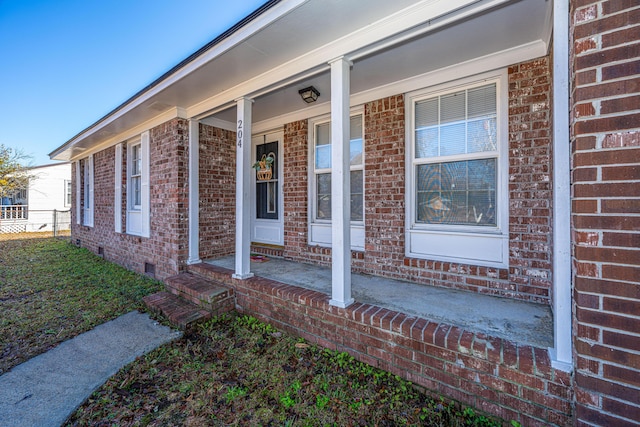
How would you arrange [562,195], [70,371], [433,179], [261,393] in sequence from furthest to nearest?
[433,179], [70,371], [261,393], [562,195]

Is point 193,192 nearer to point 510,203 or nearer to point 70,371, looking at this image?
point 70,371

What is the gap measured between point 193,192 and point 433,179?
143 inches

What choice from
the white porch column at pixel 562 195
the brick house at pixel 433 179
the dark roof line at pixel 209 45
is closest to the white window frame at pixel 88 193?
the brick house at pixel 433 179

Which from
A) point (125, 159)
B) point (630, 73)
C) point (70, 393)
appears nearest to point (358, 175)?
point (630, 73)

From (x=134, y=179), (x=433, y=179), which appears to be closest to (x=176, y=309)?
(x=433, y=179)

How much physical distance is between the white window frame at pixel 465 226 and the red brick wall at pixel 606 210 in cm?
151

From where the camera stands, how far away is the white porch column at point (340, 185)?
2594 millimetres

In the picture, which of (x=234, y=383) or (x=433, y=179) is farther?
(x=433, y=179)

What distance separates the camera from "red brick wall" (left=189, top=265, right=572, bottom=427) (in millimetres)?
1663

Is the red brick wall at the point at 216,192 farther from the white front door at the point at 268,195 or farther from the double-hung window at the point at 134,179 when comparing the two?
the double-hung window at the point at 134,179

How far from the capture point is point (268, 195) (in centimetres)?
529

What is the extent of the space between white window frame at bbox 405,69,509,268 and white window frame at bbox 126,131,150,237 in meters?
4.69

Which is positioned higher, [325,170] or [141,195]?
[325,170]

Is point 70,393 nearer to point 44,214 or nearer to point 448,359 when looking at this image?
point 448,359
